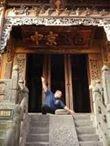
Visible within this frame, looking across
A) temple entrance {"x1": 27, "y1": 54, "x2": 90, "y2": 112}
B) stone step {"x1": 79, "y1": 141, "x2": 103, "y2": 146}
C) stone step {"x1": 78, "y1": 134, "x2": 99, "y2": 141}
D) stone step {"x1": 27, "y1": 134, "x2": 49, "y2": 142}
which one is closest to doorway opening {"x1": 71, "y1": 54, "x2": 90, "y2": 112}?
temple entrance {"x1": 27, "y1": 54, "x2": 90, "y2": 112}

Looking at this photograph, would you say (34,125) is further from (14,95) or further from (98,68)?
(98,68)

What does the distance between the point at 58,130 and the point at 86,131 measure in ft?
2.17

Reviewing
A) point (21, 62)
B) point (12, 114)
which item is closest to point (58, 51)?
point (21, 62)

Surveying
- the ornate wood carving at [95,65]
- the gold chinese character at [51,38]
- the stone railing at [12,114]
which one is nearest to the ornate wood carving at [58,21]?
the gold chinese character at [51,38]

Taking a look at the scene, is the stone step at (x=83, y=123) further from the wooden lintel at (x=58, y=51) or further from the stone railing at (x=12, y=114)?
the wooden lintel at (x=58, y=51)

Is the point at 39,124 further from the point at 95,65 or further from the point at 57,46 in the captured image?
the point at 57,46

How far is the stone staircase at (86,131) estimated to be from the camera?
661cm

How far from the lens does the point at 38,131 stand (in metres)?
7.16

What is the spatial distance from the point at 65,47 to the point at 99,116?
4222 mm

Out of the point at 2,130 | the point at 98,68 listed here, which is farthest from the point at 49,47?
the point at 2,130

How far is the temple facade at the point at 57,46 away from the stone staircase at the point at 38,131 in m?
0.22

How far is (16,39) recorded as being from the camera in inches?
423

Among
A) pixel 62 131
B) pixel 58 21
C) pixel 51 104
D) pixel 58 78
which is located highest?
pixel 58 21

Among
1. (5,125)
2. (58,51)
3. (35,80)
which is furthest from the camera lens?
(35,80)
